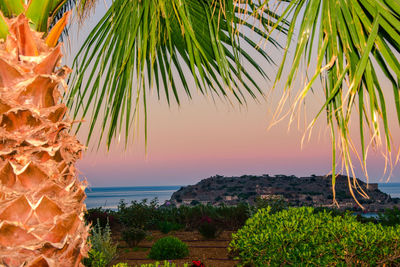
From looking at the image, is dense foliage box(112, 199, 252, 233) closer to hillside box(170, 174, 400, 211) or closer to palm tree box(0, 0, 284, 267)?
palm tree box(0, 0, 284, 267)

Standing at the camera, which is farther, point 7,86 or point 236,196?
point 236,196

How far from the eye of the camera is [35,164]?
226cm

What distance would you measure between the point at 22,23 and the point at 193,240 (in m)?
9.18

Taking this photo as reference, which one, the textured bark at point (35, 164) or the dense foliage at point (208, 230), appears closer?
the textured bark at point (35, 164)

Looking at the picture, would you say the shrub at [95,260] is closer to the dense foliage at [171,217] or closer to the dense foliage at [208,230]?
the dense foliage at [208,230]

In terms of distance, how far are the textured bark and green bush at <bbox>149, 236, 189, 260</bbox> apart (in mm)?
6040

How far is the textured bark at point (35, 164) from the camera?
219 cm

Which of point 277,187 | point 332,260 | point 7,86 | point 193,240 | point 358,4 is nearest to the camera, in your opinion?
point 358,4

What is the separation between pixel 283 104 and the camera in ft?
5.74

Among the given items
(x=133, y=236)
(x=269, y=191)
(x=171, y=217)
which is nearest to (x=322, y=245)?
(x=133, y=236)

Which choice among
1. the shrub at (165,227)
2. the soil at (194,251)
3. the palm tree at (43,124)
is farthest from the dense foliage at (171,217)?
the palm tree at (43,124)

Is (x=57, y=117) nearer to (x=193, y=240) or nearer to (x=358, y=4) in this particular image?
(x=358, y=4)

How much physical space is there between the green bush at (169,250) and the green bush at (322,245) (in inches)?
113

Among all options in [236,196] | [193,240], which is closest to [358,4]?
[193,240]
